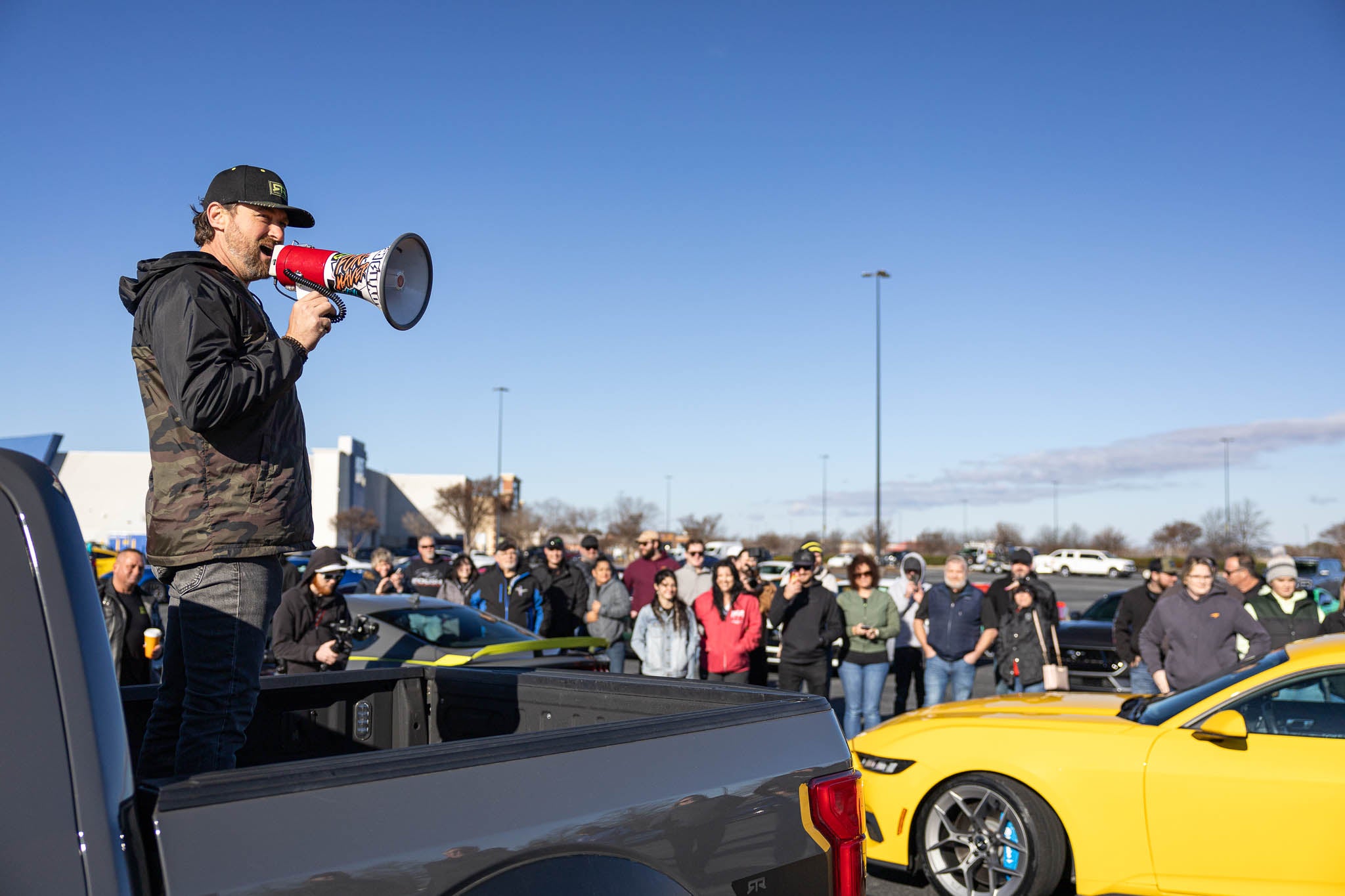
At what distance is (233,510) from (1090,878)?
4.66m

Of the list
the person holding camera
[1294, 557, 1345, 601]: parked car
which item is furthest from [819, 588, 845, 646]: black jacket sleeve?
[1294, 557, 1345, 601]: parked car

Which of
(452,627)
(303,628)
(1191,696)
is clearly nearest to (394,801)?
(1191,696)

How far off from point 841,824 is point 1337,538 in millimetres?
78030

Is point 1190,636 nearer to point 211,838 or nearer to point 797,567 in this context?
point 797,567

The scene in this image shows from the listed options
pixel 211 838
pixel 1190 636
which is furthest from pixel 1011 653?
pixel 211 838

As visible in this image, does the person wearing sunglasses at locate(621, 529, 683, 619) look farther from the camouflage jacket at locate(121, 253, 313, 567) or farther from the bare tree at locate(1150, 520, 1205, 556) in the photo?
the bare tree at locate(1150, 520, 1205, 556)

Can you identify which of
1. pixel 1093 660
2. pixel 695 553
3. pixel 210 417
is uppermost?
pixel 210 417

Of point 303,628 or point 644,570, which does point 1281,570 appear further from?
point 303,628

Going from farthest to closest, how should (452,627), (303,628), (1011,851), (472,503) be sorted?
(472,503) < (452,627) < (303,628) < (1011,851)

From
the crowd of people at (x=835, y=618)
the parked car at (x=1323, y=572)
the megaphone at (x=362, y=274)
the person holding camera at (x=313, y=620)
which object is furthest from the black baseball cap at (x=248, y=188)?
the parked car at (x=1323, y=572)

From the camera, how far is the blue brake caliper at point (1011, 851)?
5.39 m

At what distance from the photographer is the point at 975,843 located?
5.51 metres

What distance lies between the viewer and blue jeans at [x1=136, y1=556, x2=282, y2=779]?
226 cm

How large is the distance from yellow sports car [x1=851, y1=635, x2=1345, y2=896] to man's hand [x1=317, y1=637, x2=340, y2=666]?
387cm
